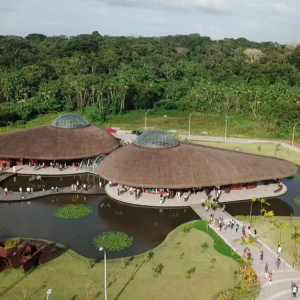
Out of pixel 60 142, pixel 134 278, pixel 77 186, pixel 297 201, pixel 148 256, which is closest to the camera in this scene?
pixel 134 278

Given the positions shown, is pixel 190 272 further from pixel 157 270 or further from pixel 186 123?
pixel 186 123

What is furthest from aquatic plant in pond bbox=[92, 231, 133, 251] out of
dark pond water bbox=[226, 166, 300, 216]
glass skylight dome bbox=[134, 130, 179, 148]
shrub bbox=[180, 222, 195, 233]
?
glass skylight dome bbox=[134, 130, 179, 148]

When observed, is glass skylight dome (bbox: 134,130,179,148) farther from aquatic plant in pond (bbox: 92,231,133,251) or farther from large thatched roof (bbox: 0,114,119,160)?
aquatic plant in pond (bbox: 92,231,133,251)

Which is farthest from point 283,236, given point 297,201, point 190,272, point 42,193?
point 42,193

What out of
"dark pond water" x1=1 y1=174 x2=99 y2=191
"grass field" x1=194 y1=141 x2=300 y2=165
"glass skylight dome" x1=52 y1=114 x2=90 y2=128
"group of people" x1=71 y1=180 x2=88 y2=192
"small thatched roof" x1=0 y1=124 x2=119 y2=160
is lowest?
"dark pond water" x1=1 y1=174 x2=99 y2=191

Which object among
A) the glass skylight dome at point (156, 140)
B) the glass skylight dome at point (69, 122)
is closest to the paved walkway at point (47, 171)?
the glass skylight dome at point (69, 122)

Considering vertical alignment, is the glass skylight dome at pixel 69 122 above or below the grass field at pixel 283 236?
above

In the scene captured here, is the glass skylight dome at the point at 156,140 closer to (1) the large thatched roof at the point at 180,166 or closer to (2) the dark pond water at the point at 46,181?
(1) the large thatched roof at the point at 180,166
